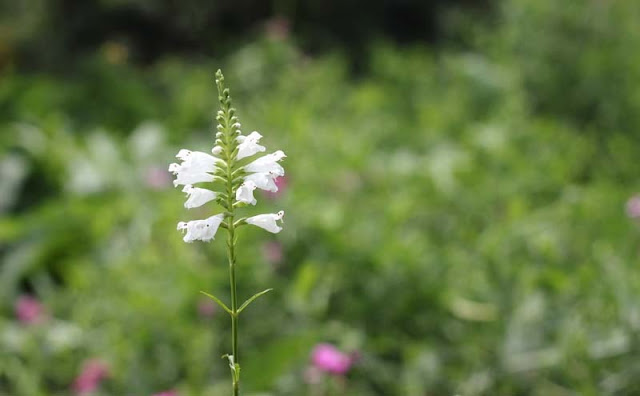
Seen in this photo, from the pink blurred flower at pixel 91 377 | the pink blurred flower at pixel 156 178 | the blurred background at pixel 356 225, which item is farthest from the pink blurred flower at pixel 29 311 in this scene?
the pink blurred flower at pixel 156 178

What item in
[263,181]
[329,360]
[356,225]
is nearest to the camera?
[263,181]

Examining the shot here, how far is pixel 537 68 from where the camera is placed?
4.57 m

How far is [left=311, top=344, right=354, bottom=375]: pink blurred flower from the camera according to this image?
2320 mm

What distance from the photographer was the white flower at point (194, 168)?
1043 mm

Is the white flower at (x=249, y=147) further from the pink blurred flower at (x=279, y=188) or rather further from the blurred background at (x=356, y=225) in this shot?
the pink blurred flower at (x=279, y=188)

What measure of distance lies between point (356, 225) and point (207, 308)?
64cm

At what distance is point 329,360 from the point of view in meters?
2.32

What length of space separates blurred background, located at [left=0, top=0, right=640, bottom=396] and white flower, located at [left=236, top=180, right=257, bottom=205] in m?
1.38

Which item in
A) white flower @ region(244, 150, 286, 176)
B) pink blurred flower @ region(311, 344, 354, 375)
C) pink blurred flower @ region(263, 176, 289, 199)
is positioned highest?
pink blurred flower @ region(263, 176, 289, 199)

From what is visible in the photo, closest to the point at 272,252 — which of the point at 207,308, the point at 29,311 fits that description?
the point at 207,308

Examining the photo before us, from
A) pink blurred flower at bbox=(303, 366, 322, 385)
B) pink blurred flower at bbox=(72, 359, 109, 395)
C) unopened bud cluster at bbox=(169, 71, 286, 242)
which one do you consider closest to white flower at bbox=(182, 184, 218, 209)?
unopened bud cluster at bbox=(169, 71, 286, 242)

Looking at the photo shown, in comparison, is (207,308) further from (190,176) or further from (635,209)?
(190,176)

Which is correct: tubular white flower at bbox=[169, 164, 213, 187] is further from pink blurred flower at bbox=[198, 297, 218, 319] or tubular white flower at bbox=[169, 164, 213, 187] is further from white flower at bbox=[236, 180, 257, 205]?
pink blurred flower at bbox=[198, 297, 218, 319]

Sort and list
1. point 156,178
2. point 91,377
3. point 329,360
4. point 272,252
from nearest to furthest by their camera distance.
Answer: point 329,360 → point 91,377 → point 272,252 → point 156,178
